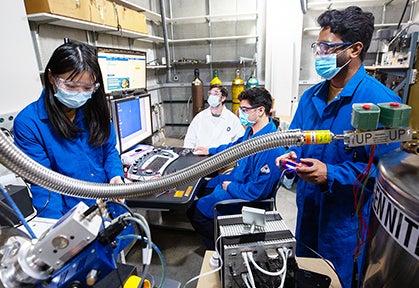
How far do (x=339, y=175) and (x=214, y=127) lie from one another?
182 cm

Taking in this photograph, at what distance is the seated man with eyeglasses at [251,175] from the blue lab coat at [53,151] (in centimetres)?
75

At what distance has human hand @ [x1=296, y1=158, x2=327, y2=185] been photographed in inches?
36.1

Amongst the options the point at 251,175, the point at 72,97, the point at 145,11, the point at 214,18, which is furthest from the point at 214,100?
the point at 214,18

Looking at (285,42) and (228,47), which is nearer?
(285,42)

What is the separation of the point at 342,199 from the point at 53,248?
1.08 meters

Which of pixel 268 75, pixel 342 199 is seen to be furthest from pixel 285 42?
pixel 342 199

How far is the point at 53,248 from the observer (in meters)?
0.41

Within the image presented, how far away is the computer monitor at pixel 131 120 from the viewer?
1.89m

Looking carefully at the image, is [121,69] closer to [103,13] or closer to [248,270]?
[103,13]

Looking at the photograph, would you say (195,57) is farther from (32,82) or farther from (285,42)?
(32,82)

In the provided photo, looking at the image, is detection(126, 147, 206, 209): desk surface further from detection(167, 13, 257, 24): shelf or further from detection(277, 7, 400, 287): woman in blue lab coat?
detection(167, 13, 257, 24): shelf

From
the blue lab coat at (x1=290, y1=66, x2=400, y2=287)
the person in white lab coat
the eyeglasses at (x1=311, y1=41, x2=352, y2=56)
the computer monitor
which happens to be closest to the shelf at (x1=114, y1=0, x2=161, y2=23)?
the computer monitor

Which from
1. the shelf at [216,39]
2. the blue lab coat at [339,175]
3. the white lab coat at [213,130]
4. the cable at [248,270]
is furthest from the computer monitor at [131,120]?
the shelf at [216,39]

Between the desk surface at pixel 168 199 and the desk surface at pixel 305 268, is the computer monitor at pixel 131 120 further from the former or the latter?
the desk surface at pixel 305 268
